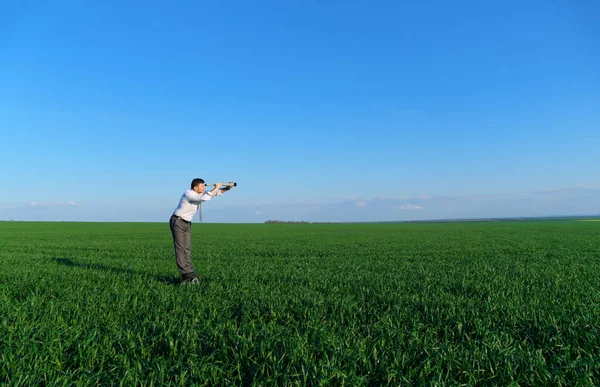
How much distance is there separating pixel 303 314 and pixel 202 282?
13.2ft

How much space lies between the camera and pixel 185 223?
9.05 m

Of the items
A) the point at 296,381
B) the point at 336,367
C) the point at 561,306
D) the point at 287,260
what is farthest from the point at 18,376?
the point at 287,260

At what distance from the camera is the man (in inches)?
347

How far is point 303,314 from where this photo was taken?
5.99m

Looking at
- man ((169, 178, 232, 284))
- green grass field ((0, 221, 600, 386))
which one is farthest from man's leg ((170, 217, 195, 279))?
green grass field ((0, 221, 600, 386))

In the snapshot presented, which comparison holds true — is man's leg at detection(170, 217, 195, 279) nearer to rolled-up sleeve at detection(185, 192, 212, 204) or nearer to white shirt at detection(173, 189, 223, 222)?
white shirt at detection(173, 189, 223, 222)

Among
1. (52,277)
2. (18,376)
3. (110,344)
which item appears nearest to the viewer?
(18,376)

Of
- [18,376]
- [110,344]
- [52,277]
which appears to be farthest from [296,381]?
[52,277]

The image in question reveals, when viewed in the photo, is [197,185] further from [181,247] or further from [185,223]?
[181,247]

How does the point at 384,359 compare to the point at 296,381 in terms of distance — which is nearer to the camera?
the point at 296,381

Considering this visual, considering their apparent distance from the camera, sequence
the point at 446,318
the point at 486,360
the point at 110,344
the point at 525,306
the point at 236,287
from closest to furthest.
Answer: the point at 486,360, the point at 110,344, the point at 446,318, the point at 525,306, the point at 236,287

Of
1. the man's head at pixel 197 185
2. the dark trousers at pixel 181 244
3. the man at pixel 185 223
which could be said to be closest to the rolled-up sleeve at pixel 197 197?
the man at pixel 185 223

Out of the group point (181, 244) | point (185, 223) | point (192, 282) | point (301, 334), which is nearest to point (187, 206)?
point (185, 223)

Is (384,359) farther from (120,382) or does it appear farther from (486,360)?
(120,382)
